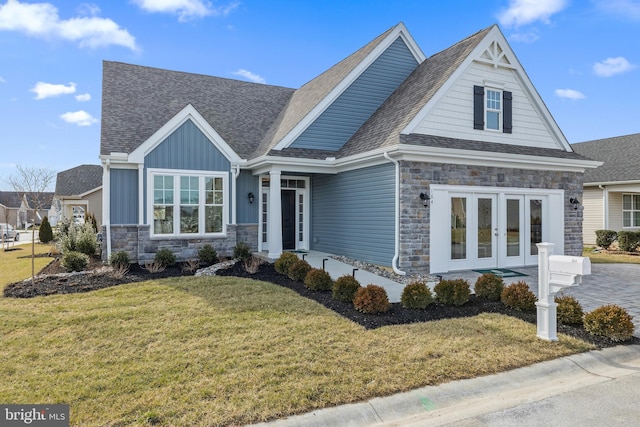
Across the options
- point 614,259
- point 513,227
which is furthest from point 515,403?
point 614,259

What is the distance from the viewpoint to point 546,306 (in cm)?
538

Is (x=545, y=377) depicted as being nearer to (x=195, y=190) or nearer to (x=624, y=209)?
(x=195, y=190)

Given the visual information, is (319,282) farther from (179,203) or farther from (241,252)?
(179,203)

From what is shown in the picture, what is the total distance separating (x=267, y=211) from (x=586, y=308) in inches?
373

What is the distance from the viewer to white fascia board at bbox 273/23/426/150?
40.4ft

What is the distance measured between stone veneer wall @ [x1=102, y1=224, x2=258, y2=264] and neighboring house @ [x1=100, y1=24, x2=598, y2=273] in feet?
0.13

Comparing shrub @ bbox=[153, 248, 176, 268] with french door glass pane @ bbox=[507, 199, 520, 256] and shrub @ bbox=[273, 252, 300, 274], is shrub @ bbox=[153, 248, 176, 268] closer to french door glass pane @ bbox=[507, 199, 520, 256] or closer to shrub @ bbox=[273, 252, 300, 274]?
shrub @ bbox=[273, 252, 300, 274]

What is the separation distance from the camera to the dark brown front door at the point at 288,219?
46.5 feet

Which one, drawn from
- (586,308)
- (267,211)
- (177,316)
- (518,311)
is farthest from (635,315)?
(267,211)

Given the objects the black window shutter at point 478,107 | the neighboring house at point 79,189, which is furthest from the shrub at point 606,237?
the neighboring house at point 79,189

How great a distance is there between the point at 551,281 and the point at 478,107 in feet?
23.9

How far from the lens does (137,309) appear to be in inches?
262

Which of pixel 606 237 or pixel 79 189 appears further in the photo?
pixel 79 189

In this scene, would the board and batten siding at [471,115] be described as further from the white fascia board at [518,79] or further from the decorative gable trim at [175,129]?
the decorative gable trim at [175,129]
